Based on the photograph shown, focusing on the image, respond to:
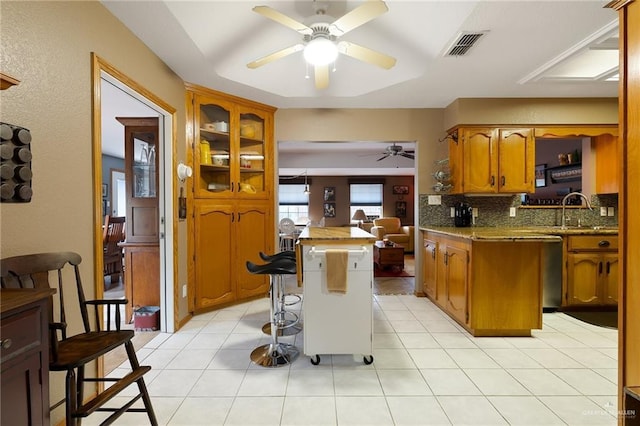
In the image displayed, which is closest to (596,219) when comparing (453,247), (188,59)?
(453,247)

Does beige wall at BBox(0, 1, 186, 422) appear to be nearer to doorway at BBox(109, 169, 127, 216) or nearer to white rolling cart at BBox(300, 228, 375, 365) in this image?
white rolling cart at BBox(300, 228, 375, 365)

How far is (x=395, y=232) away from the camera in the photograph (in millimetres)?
8266

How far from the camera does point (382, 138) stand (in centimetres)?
396

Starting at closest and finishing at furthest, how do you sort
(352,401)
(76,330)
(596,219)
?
(76,330) < (352,401) < (596,219)

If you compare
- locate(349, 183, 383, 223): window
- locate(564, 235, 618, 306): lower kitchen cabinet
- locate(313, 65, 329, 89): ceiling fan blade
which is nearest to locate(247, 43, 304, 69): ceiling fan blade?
locate(313, 65, 329, 89): ceiling fan blade

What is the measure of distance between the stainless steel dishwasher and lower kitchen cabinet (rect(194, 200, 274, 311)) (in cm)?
316

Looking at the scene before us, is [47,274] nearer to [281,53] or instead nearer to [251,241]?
[281,53]

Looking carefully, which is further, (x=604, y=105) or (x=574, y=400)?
(x=604, y=105)

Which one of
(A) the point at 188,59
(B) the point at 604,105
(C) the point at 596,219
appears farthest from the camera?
(C) the point at 596,219

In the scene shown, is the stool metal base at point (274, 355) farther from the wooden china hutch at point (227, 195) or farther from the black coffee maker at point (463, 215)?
the black coffee maker at point (463, 215)

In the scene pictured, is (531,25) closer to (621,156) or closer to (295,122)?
(621,156)

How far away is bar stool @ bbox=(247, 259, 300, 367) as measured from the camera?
2217mm

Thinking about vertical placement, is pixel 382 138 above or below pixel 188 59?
below

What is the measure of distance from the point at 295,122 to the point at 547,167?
5207 millimetres
